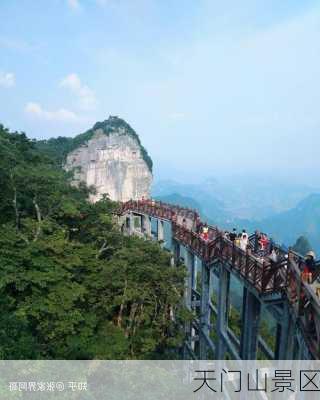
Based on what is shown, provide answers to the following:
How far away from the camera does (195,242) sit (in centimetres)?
1828

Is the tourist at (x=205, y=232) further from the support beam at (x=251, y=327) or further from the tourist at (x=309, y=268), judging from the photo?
the tourist at (x=309, y=268)

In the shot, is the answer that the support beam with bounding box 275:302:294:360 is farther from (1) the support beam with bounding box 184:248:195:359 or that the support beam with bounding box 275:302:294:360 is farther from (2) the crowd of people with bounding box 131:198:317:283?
(1) the support beam with bounding box 184:248:195:359

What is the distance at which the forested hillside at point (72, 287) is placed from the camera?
1330 cm

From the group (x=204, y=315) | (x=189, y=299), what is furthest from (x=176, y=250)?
(x=204, y=315)

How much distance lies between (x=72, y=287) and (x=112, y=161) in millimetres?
68036

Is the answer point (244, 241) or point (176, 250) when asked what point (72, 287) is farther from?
point (176, 250)

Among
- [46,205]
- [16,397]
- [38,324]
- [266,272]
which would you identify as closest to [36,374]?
[16,397]

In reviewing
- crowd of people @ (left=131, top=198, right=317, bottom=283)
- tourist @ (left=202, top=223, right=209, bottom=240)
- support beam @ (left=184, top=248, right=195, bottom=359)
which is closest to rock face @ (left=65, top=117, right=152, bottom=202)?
support beam @ (left=184, top=248, right=195, bottom=359)

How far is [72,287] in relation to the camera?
14.7 m

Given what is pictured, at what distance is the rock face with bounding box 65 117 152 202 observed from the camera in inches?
3108

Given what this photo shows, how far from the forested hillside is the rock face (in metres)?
57.8

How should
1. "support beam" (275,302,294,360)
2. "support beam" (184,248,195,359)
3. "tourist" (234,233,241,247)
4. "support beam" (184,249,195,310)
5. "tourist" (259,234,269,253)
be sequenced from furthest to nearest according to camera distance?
"support beam" (184,249,195,310) → "support beam" (184,248,195,359) → "tourist" (234,233,241,247) → "tourist" (259,234,269,253) → "support beam" (275,302,294,360)

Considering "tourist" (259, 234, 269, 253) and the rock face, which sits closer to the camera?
"tourist" (259, 234, 269, 253)

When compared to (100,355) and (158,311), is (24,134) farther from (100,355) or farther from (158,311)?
(100,355)
